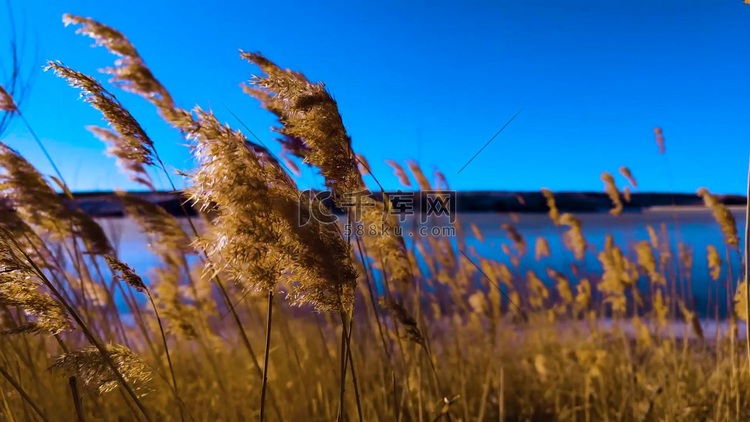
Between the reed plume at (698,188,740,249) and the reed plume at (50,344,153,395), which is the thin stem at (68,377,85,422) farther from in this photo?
the reed plume at (698,188,740,249)

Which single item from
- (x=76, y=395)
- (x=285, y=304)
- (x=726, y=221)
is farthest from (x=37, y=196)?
(x=726, y=221)

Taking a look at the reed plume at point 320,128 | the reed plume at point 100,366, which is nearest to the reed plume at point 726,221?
the reed plume at point 320,128

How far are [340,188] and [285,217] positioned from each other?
0.21 meters

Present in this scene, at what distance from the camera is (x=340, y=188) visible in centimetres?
122
